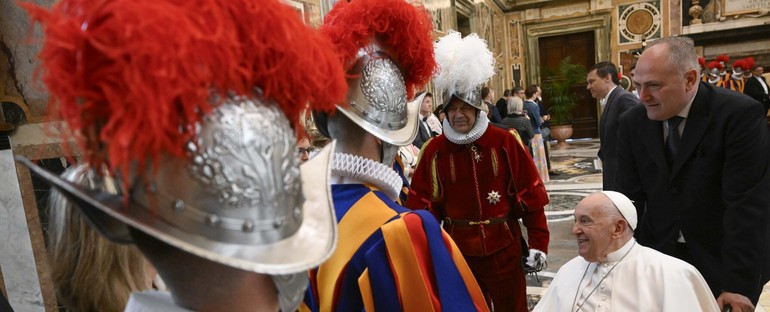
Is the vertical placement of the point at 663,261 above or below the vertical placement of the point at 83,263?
below

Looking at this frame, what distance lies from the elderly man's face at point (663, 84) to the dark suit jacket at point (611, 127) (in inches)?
52.3

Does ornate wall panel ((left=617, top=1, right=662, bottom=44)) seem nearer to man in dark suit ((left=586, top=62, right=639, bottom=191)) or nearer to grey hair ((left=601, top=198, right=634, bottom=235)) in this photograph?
man in dark suit ((left=586, top=62, right=639, bottom=191))

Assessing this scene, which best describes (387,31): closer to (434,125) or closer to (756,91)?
(434,125)

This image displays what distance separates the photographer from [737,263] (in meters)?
1.98

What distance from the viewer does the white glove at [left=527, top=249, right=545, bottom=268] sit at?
2.72 m

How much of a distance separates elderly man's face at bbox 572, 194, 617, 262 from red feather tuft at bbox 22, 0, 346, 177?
1.99 meters

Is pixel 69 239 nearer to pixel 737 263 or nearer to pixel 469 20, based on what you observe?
pixel 737 263

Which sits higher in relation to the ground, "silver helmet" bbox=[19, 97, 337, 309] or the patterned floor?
"silver helmet" bbox=[19, 97, 337, 309]

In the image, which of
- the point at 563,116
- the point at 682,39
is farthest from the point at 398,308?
the point at 563,116

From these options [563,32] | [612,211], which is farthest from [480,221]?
[563,32]

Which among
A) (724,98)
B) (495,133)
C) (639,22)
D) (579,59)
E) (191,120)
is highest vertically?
(639,22)

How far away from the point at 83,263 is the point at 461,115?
6.71 feet

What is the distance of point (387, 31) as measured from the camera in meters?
1.69

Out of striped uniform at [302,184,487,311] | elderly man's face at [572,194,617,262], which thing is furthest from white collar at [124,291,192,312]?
elderly man's face at [572,194,617,262]
